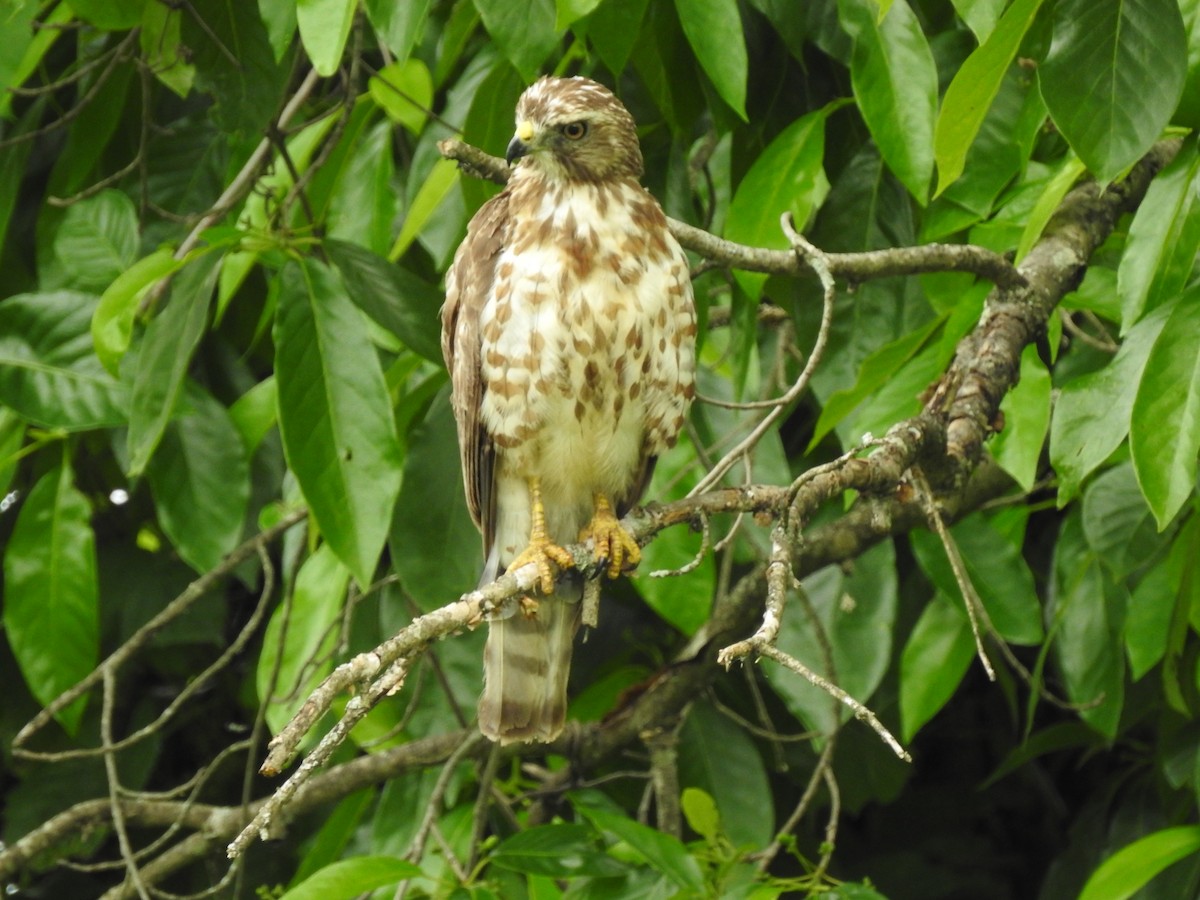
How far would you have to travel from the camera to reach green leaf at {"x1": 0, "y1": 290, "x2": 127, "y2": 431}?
304 centimetres

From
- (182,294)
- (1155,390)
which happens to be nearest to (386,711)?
(182,294)

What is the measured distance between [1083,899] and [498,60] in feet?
6.59

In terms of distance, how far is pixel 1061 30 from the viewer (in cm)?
215

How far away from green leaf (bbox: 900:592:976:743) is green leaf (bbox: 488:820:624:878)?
76cm

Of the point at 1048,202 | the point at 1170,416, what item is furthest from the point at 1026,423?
the point at 1170,416

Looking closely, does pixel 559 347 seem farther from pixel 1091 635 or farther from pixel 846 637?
pixel 1091 635

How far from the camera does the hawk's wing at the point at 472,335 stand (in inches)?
116

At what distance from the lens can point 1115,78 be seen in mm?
2107

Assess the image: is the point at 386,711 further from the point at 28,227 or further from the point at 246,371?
the point at 28,227

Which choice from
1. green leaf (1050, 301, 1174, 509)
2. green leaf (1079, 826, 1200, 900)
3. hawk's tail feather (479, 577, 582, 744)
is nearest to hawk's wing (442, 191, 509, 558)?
hawk's tail feather (479, 577, 582, 744)

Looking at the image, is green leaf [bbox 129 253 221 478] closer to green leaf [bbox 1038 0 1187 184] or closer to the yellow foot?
the yellow foot

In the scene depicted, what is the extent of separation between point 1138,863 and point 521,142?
6.07 feet

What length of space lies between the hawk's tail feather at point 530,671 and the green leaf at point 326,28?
1.15 m

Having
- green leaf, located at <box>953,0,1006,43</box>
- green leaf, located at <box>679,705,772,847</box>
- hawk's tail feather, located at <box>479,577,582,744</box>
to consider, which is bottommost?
green leaf, located at <box>679,705,772,847</box>
